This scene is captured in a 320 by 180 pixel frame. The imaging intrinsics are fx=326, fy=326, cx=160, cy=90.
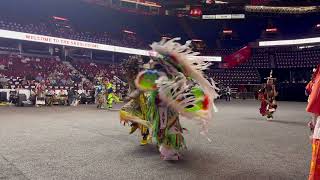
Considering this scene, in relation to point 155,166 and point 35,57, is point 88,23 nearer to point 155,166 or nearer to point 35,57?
point 35,57

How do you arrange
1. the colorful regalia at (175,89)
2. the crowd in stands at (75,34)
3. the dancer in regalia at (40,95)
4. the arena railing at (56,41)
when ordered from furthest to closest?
the crowd in stands at (75,34), the arena railing at (56,41), the dancer in regalia at (40,95), the colorful regalia at (175,89)

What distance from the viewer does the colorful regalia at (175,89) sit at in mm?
5027

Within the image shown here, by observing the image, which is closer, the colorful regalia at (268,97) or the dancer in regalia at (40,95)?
the colorful regalia at (268,97)

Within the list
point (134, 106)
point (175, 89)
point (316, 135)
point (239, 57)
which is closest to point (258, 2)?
point (239, 57)

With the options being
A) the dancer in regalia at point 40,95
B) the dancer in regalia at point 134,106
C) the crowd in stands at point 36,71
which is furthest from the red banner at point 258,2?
the dancer in regalia at point 134,106

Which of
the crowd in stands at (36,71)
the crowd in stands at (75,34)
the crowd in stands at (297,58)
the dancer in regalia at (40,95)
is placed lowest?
the dancer in regalia at (40,95)

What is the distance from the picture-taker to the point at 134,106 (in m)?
6.54

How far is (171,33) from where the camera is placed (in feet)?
142

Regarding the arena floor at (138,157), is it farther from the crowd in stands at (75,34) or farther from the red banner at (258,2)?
the red banner at (258,2)

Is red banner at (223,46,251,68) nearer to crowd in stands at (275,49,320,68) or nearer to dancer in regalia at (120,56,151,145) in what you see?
crowd in stands at (275,49,320,68)

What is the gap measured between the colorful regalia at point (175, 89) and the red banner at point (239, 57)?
36313mm

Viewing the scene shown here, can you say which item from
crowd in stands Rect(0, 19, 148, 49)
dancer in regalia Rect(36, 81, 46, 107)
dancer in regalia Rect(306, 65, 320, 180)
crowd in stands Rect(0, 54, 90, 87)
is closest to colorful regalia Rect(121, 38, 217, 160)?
dancer in regalia Rect(306, 65, 320, 180)

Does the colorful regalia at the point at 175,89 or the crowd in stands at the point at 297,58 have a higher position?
the crowd in stands at the point at 297,58

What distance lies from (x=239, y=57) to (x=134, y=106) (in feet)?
117
